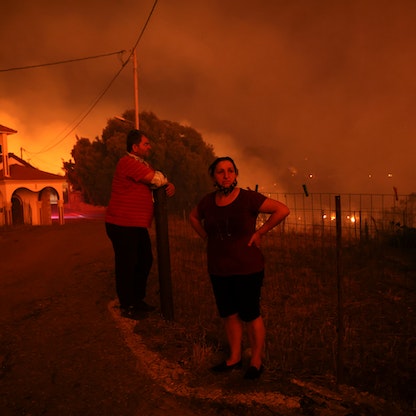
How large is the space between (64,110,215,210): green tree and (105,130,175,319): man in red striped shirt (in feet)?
83.6

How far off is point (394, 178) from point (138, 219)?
51.6 metres

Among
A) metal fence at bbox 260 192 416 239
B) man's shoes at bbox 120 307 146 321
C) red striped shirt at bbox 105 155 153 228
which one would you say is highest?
red striped shirt at bbox 105 155 153 228

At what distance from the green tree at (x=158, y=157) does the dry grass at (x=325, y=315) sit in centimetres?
2199

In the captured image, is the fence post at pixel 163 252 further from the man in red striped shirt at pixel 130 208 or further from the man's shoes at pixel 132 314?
the man's shoes at pixel 132 314

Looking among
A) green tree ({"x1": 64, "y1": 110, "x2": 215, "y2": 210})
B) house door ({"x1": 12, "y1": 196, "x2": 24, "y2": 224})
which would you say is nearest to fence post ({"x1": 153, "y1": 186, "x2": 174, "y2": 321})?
house door ({"x1": 12, "y1": 196, "x2": 24, "y2": 224})

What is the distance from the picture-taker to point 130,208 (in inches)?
148

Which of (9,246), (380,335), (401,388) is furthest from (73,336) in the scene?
(9,246)

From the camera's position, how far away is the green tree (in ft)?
98.3

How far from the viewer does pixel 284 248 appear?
30.1ft

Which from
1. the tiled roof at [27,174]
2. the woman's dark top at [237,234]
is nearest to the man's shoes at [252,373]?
the woman's dark top at [237,234]

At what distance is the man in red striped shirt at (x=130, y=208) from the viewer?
12.1 ft

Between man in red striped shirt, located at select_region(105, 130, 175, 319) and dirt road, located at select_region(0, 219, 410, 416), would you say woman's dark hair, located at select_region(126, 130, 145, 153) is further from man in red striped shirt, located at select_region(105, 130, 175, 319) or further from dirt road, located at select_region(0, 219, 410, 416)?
dirt road, located at select_region(0, 219, 410, 416)

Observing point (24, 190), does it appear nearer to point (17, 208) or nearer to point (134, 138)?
point (17, 208)

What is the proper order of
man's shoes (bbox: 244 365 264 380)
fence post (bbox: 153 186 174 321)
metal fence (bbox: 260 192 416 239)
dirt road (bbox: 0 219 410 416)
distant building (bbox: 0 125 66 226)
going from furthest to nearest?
1. distant building (bbox: 0 125 66 226)
2. metal fence (bbox: 260 192 416 239)
3. fence post (bbox: 153 186 174 321)
4. man's shoes (bbox: 244 365 264 380)
5. dirt road (bbox: 0 219 410 416)
